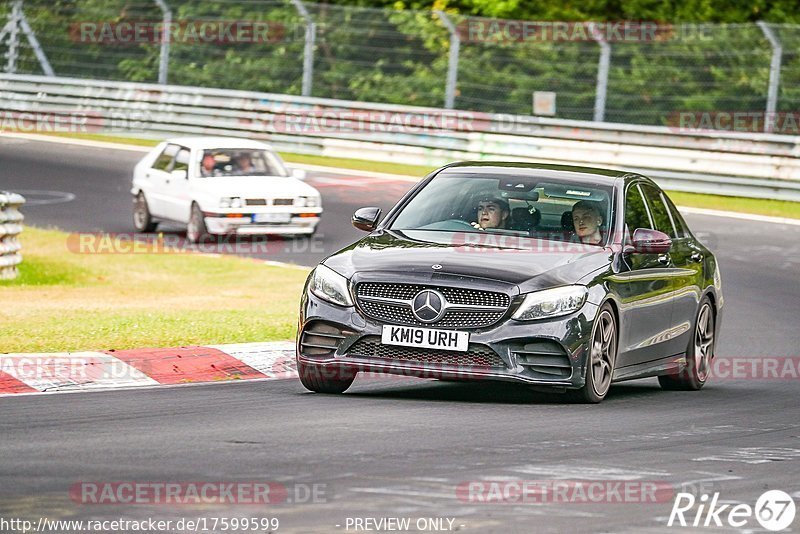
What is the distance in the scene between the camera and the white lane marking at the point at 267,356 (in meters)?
12.1

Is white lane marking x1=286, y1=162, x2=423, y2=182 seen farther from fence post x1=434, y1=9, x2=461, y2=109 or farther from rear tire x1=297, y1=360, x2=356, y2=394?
rear tire x1=297, y1=360, x2=356, y2=394

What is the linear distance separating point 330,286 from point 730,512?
12.8ft

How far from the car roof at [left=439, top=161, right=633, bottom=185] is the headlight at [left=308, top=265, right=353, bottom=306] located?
1704 millimetres

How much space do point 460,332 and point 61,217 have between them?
15553mm

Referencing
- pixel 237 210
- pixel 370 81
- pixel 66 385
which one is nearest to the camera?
pixel 66 385

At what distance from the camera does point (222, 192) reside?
22.3m

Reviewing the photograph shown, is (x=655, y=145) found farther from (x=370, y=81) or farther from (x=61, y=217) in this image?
(x=61, y=217)

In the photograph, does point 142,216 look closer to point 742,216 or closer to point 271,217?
point 271,217

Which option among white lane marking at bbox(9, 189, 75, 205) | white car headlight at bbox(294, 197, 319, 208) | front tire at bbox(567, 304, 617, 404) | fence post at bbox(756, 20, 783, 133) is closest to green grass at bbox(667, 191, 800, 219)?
fence post at bbox(756, 20, 783, 133)

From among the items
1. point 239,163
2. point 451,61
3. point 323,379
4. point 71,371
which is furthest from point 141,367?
point 451,61

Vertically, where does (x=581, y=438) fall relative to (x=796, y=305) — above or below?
above

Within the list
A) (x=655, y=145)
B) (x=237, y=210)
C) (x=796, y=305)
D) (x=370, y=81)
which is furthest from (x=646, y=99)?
(x=796, y=305)

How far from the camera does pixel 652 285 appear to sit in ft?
37.0

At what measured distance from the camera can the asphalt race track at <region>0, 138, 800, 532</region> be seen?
6707 mm
